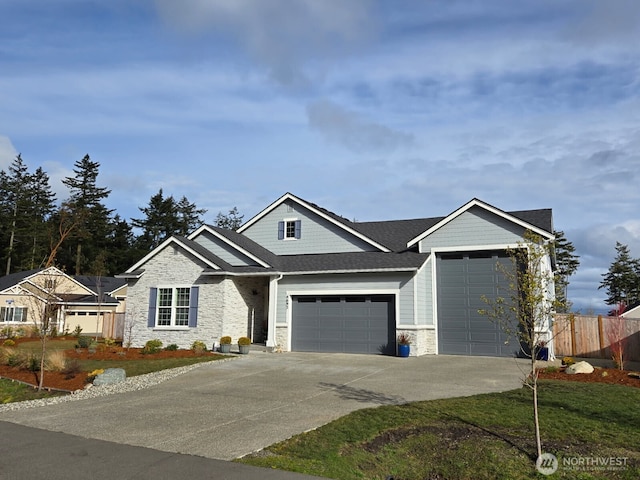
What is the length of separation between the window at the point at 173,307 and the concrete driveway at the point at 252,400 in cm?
485

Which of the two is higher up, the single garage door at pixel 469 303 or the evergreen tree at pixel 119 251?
the evergreen tree at pixel 119 251

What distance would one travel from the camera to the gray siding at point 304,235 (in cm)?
2253

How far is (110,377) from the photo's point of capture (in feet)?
43.8

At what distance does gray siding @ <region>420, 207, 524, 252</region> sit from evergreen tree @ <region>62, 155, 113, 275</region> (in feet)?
152

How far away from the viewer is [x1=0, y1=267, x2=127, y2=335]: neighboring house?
35.7 m

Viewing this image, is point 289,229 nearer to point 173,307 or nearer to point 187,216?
point 173,307

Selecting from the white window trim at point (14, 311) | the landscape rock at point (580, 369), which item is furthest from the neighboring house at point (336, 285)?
the white window trim at point (14, 311)

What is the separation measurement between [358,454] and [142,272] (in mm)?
17517

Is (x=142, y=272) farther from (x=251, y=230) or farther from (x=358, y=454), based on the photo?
(x=358, y=454)

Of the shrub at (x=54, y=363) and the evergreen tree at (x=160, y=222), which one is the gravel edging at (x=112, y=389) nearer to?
the shrub at (x=54, y=363)

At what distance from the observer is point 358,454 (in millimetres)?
6949

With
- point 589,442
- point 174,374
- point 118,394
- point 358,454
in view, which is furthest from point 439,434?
point 174,374

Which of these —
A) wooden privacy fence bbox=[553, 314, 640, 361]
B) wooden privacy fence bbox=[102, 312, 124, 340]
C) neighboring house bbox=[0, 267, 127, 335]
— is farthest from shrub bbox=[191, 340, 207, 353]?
neighboring house bbox=[0, 267, 127, 335]

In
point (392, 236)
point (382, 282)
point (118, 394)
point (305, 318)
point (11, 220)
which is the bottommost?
point (118, 394)
